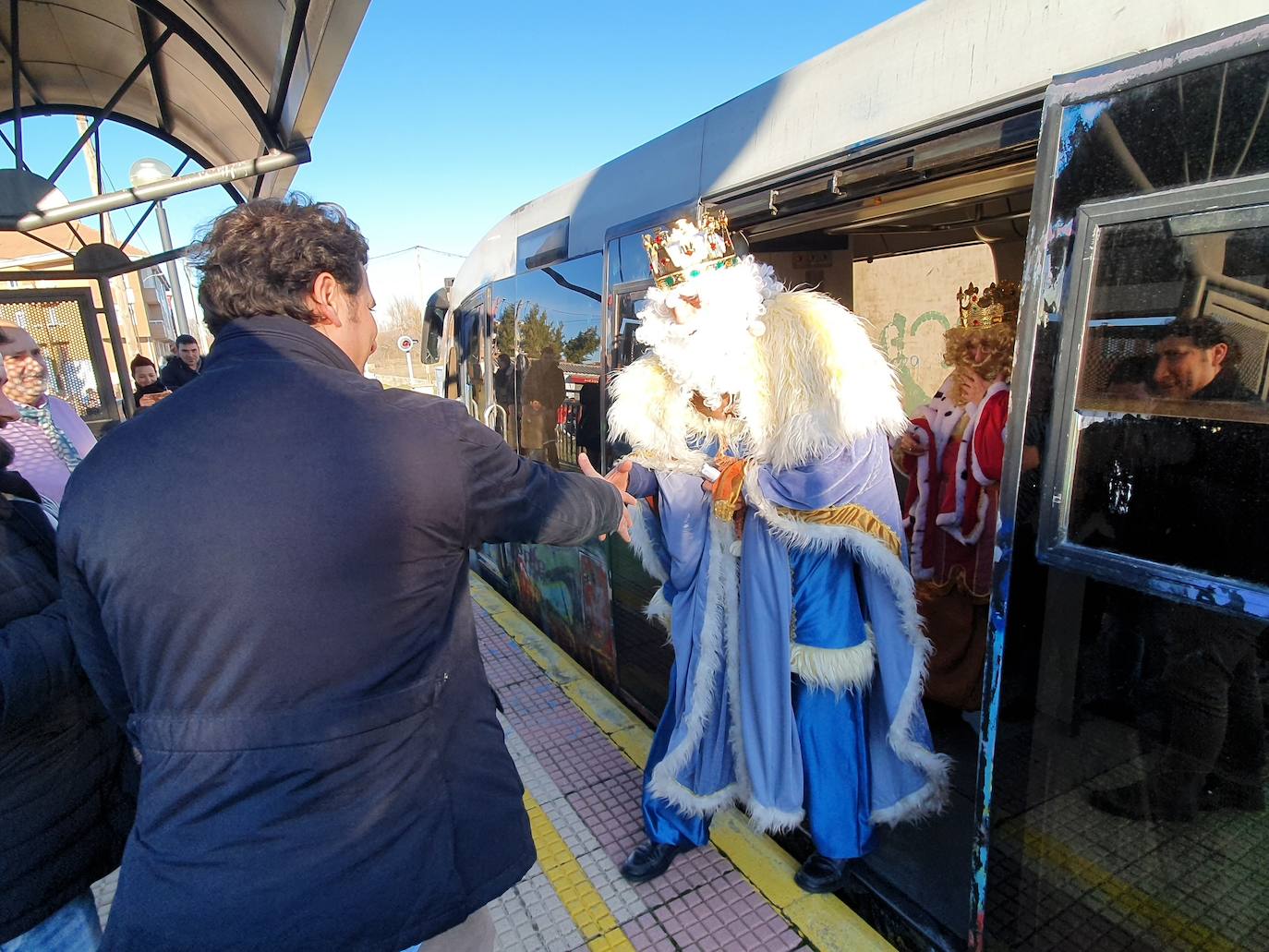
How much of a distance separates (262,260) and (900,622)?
2.05m

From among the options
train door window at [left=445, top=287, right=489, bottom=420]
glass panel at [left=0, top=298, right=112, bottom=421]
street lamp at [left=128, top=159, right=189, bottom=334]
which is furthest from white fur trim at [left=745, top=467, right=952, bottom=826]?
glass panel at [left=0, top=298, right=112, bottom=421]

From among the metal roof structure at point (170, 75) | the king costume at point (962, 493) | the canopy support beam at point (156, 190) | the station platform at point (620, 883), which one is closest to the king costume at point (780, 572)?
the station platform at point (620, 883)

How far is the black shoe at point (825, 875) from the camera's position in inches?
89.8

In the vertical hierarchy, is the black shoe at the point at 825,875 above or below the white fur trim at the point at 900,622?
below

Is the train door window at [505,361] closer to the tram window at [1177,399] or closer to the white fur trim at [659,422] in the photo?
the white fur trim at [659,422]

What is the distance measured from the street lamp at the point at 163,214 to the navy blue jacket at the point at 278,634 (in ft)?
13.2

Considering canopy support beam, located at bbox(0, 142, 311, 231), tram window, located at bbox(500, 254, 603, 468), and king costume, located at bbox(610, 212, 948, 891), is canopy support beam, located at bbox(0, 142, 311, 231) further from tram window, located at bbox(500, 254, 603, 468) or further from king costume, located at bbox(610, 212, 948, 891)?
king costume, located at bbox(610, 212, 948, 891)

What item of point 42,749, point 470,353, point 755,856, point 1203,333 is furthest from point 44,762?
point 470,353

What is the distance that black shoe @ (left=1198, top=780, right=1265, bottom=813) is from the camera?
1.22 metres

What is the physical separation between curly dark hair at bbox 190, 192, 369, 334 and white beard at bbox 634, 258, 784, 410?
1.22 meters

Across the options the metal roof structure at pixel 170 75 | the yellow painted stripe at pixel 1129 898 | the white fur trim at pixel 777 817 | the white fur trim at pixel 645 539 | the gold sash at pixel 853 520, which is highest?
the metal roof structure at pixel 170 75

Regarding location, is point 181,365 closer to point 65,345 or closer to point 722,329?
point 65,345

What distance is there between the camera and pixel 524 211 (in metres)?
4.38

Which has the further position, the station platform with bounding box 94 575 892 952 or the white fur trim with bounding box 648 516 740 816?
the white fur trim with bounding box 648 516 740 816
